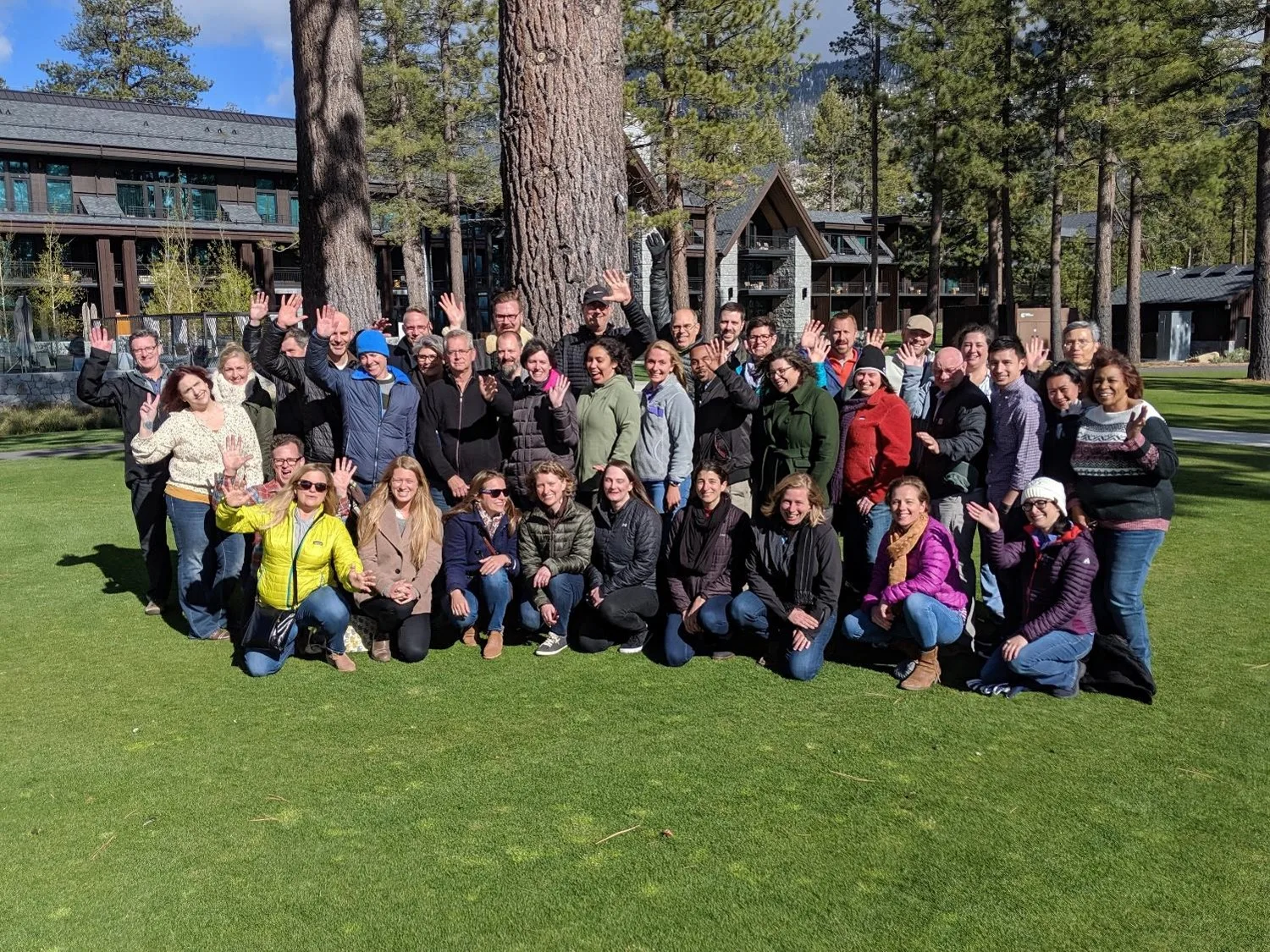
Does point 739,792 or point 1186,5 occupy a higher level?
point 1186,5

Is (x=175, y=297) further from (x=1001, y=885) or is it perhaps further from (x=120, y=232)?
(x=1001, y=885)

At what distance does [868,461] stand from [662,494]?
4.01 feet

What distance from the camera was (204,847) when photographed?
11.8 ft

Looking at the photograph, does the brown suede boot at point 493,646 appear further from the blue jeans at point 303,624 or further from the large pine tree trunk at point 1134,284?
the large pine tree trunk at point 1134,284

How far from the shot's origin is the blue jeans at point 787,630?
203 inches

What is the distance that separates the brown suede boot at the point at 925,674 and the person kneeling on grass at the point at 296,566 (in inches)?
111

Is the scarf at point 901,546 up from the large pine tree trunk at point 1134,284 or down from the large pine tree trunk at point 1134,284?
down

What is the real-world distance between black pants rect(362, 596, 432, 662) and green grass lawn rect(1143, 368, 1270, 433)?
13488 millimetres

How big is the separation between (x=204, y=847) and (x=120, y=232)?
34.9 meters

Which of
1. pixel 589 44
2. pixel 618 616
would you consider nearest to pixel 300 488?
pixel 618 616

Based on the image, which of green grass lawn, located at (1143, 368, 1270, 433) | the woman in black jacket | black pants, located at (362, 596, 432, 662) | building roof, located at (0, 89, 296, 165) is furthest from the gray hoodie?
building roof, located at (0, 89, 296, 165)

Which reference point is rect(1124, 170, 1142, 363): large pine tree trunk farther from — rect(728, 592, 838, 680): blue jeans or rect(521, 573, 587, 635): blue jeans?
rect(521, 573, 587, 635): blue jeans

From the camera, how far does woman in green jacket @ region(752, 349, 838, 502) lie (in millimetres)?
5613

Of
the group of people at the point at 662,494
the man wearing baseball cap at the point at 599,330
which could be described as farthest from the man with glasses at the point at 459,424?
the man wearing baseball cap at the point at 599,330
